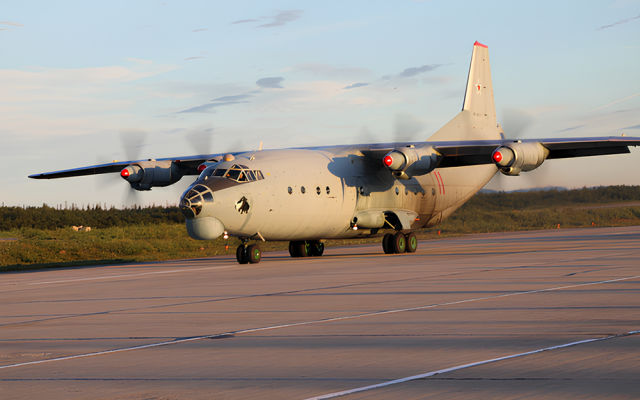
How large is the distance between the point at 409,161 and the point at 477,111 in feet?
34.1

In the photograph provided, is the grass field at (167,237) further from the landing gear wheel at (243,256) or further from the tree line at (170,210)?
the landing gear wheel at (243,256)

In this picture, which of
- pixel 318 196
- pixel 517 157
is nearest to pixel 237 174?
pixel 318 196

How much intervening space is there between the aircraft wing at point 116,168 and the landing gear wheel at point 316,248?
5.99m

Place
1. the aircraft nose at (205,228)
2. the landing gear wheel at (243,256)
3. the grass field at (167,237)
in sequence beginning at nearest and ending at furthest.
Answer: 1. the aircraft nose at (205,228)
2. the landing gear wheel at (243,256)
3. the grass field at (167,237)

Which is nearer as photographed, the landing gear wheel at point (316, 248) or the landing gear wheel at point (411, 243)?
the landing gear wheel at point (411, 243)

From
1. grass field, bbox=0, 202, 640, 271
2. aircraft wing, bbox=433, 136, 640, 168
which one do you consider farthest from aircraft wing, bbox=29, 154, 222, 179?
aircraft wing, bbox=433, 136, 640, 168

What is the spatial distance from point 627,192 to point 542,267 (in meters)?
53.9

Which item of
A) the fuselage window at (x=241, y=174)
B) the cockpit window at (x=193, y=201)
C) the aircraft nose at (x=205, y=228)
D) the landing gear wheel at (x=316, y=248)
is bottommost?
the landing gear wheel at (x=316, y=248)

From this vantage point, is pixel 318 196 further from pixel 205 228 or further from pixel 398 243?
pixel 205 228

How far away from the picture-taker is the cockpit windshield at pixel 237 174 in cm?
2455

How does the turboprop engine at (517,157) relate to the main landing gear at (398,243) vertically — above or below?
above

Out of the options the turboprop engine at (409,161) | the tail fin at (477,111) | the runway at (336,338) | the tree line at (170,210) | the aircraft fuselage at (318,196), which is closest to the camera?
the runway at (336,338)

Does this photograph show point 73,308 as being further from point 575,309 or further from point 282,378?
point 575,309

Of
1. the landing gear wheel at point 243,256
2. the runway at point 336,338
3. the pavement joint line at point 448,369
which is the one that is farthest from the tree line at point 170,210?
the pavement joint line at point 448,369
